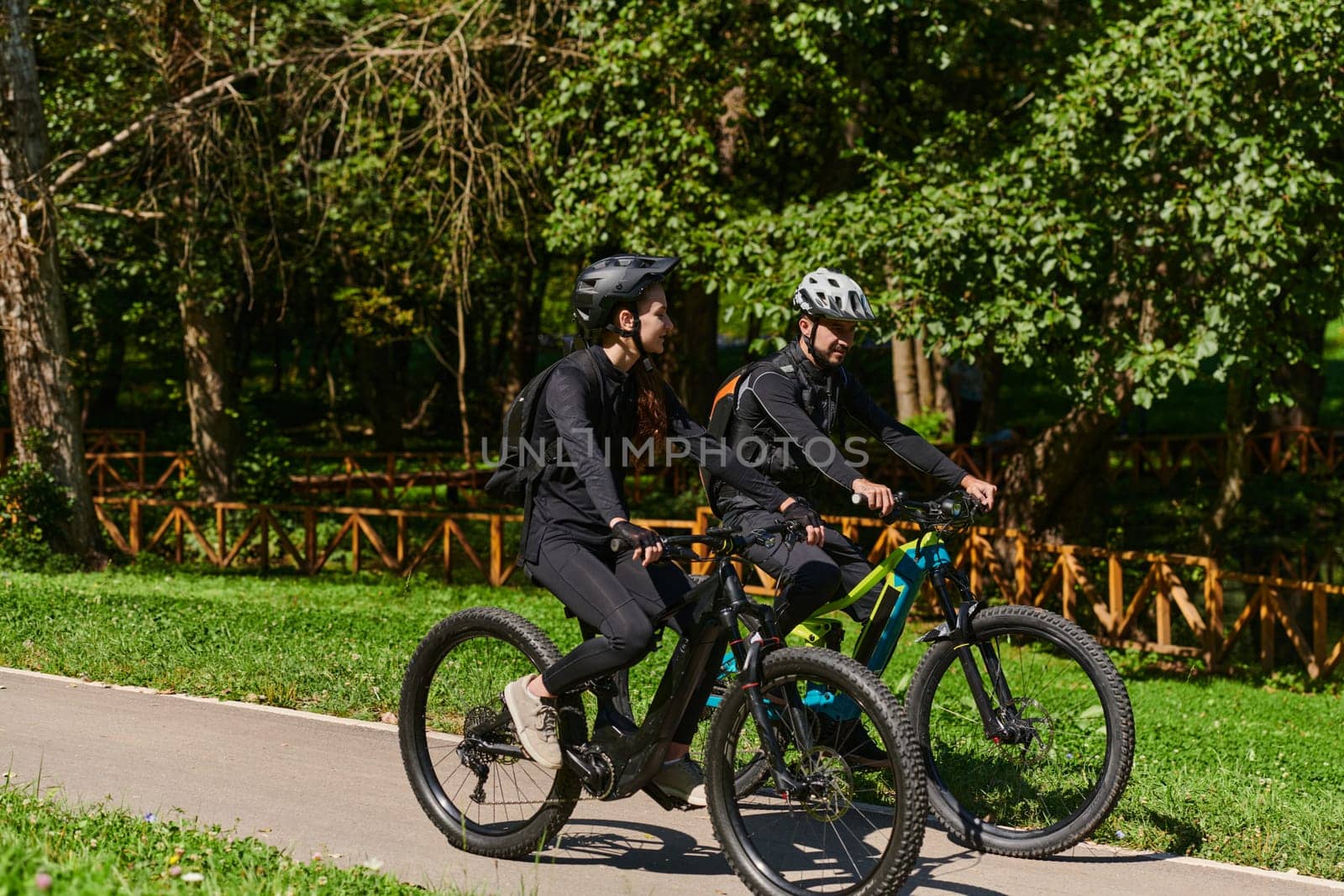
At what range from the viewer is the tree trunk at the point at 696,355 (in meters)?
20.3

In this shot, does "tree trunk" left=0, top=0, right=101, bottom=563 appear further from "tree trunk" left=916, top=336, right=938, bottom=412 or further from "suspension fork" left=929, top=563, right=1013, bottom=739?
"tree trunk" left=916, top=336, right=938, bottom=412

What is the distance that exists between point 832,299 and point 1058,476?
12.3 metres

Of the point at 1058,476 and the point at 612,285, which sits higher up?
the point at 612,285

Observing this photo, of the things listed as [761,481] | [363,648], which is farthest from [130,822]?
[363,648]

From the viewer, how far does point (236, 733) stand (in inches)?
261

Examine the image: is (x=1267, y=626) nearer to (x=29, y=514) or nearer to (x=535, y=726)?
(x=535, y=726)

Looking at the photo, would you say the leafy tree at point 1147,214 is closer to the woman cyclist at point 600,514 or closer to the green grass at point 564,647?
the green grass at point 564,647

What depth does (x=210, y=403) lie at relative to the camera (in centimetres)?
2078

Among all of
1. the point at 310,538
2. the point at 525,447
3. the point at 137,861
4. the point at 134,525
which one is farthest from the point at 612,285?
the point at 134,525

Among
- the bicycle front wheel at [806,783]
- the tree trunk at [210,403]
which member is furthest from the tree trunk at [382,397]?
the bicycle front wheel at [806,783]

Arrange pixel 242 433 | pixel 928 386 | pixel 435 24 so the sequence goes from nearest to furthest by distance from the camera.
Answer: pixel 435 24
pixel 242 433
pixel 928 386

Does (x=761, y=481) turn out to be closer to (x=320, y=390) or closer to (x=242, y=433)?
(x=242, y=433)

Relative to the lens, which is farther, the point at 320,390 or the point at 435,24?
the point at 320,390

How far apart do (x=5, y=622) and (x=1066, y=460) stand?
11866 millimetres
